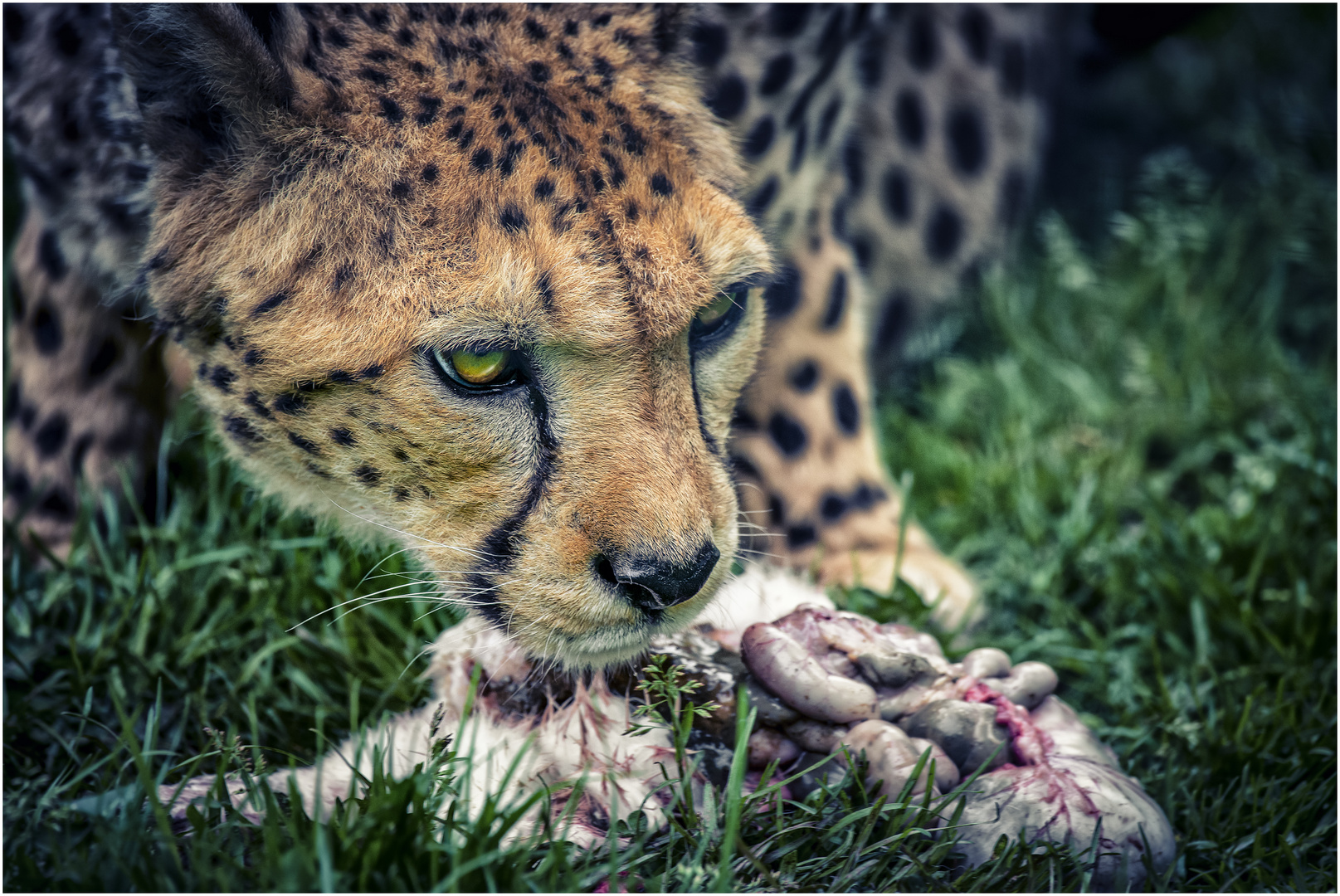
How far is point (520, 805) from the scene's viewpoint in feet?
6.16

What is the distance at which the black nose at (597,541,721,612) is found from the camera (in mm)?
1899

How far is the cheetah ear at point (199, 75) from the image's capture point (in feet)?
6.41

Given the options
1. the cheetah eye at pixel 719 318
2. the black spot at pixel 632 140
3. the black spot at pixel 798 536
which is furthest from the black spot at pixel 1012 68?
the black spot at pixel 632 140

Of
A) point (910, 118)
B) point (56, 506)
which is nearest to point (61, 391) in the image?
point (56, 506)

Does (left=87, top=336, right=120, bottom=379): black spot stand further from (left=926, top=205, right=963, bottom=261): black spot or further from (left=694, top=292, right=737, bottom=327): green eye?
(left=926, top=205, right=963, bottom=261): black spot

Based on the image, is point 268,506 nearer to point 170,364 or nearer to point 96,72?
point 170,364

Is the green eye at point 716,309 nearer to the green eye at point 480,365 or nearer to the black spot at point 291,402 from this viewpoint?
the green eye at point 480,365

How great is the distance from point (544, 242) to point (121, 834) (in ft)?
3.51

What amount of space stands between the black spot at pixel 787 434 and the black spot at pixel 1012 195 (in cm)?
136

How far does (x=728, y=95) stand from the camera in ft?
8.77

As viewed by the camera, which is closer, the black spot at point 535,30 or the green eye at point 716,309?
the green eye at point 716,309

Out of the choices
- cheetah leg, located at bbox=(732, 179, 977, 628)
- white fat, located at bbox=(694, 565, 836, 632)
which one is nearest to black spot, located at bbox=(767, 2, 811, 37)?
cheetah leg, located at bbox=(732, 179, 977, 628)

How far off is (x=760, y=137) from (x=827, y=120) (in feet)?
1.18

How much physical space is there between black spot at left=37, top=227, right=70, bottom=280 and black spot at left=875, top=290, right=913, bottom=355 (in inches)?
87.7
